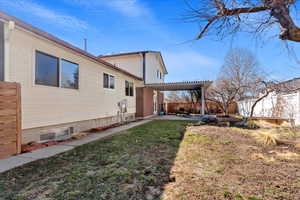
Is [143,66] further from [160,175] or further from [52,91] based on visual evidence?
[160,175]

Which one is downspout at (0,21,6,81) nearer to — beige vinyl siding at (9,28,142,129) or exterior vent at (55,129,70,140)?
beige vinyl siding at (9,28,142,129)

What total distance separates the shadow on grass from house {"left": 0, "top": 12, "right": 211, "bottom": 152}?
1.62 metres

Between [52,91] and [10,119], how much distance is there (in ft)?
4.98

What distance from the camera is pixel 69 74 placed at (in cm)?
563

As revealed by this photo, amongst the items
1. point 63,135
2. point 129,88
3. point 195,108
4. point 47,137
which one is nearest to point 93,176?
point 47,137

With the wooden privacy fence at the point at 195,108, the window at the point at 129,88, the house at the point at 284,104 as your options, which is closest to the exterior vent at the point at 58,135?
the window at the point at 129,88

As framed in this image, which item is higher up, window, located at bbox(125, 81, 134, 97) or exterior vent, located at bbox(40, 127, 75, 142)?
window, located at bbox(125, 81, 134, 97)

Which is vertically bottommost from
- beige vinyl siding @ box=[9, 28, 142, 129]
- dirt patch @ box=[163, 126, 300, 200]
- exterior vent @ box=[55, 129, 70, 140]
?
dirt patch @ box=[163, 126, 300, 200]

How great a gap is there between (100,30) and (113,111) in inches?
175

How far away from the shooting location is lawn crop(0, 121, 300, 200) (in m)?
2.07

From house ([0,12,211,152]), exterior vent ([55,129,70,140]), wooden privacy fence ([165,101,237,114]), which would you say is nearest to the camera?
house ([0,12,211,152])

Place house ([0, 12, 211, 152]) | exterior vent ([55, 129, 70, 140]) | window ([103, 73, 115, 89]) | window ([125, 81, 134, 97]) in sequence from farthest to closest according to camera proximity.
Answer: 1. window ([125, 81, 134, 97])
2. window ([103, 73, 115, 89])
3. exterior vent ([55, 129, 70, 140])
4. house ([0, 12, 211, 152])

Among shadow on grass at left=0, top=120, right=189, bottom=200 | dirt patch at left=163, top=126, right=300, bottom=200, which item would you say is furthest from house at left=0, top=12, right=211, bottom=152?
dirt patch at left=163, top=126, right=300, bottom=200

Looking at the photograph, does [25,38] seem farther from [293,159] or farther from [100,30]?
[293,159]
